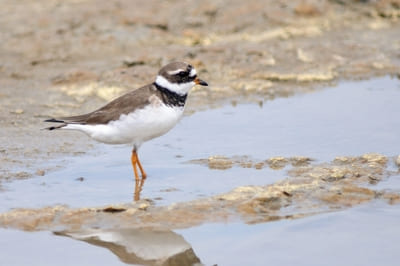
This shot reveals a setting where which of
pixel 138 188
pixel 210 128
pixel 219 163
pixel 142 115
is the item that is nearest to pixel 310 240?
pixel 138 188

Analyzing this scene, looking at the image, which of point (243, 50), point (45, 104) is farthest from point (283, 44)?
point (45, 104)

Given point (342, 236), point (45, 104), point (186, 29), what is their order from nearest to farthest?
point (342, 236), point (45, 104), point (186, 29)

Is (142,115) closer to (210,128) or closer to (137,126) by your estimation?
(137,126)

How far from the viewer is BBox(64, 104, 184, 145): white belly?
7.51m

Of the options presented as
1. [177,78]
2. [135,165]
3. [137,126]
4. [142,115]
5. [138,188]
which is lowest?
[138,188]

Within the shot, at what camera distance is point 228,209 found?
6516mm

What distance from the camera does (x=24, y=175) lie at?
7.66 m

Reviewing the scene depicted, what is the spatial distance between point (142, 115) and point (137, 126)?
0.12 m

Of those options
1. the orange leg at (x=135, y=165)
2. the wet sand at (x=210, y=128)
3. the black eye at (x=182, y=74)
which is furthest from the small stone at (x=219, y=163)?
the black eye at (x=182, y=74)

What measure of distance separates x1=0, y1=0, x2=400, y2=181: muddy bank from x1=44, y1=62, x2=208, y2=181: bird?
1191 millimetres

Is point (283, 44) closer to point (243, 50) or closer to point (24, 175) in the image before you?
point (243, 50)

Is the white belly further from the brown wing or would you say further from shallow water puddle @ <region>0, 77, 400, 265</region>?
shallow water puddle @ <region>0, 77, 400, 265</region>

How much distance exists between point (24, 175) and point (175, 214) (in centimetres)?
201

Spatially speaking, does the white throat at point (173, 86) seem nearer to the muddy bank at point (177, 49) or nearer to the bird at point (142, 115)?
the bird at point (142, 115)
